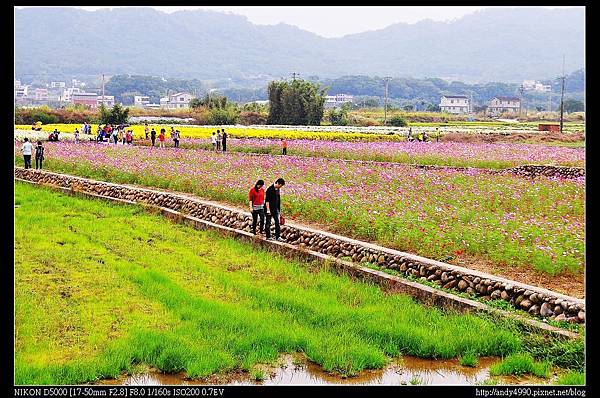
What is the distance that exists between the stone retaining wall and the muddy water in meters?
1.30

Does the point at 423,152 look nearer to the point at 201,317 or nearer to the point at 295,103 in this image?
the point at 201,317

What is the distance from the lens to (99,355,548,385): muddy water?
21.7 feet

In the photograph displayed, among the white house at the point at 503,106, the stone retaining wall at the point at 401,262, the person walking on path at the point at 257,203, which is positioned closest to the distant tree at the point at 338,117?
the stone retaining wall at the point at 401,262

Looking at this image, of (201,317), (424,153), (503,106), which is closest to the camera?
(201,317)

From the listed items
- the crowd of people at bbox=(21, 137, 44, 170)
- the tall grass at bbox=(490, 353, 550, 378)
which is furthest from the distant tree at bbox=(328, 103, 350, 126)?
the tall grass at bbox=(490, 353, 550, 378)

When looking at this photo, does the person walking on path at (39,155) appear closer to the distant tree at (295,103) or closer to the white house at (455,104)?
the distant tree at (295,103)

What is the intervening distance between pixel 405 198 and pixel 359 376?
27.6 ft

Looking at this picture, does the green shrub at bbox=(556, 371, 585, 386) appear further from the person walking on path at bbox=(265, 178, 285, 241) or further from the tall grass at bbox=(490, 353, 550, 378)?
the person walking on path at bbox=(265, 178, 285, 241)

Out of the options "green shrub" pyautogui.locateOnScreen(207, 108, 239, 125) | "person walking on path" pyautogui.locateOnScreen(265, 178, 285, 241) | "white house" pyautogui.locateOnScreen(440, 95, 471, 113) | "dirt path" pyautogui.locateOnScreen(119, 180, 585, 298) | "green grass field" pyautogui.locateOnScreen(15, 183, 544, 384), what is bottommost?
"green grass field" pyautogui.locateOnScreen(15, 183, 544, 384)

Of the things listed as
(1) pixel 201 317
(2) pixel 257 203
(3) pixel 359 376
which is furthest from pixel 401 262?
(3) pixel 359 376

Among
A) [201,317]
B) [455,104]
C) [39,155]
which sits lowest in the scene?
[201,317]

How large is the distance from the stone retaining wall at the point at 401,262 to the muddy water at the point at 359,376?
1.30 metres

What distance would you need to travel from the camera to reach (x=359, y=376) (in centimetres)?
688
